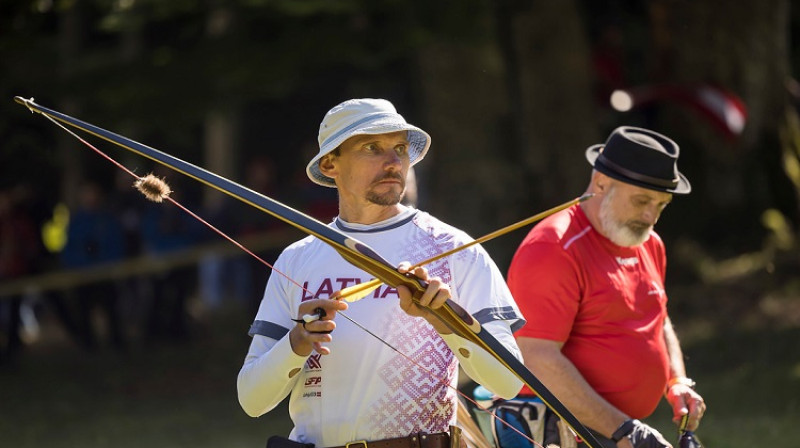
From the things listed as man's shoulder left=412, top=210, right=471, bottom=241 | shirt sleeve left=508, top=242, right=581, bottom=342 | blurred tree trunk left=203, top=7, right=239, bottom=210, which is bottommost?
shirt sleeve left=508, top=242, right=581, bottom=342

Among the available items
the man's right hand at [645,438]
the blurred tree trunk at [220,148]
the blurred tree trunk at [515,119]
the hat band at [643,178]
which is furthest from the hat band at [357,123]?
the blurred tree trunk at [220,148]

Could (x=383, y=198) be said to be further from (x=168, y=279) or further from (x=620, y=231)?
(x=168, y=279)

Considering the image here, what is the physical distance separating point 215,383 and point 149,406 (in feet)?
2.86

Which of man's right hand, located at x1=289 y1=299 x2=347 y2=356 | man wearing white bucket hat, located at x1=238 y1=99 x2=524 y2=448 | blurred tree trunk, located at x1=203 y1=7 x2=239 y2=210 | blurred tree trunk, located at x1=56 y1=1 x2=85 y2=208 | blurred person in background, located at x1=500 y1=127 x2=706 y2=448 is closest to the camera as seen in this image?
man's right hand, located at x1=289 y1=299 x2=347 y2=356

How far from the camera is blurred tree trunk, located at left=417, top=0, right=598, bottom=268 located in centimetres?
1319

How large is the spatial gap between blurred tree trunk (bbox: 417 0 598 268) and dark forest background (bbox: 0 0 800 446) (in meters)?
0.02

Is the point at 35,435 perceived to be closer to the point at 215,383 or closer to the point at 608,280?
the point at 215,383

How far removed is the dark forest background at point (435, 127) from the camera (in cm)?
1171

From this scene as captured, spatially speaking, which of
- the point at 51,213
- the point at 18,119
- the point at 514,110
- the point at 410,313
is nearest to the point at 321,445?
the point at 410,313

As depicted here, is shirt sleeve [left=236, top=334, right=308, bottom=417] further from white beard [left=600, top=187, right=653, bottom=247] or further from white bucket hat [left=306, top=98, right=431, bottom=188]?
white beard [left=600, top=187, right=653, bottom=247]

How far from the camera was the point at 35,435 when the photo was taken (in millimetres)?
11195

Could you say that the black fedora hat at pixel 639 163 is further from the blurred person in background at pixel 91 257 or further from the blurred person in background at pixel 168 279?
the blurred person in background at pixel 91 257

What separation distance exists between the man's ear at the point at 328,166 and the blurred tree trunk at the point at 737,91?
1001 centimetres

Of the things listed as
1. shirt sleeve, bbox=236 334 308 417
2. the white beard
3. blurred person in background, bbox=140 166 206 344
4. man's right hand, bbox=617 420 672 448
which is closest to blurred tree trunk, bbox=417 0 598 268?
blurred person in background, bbox=140 166 206 344
